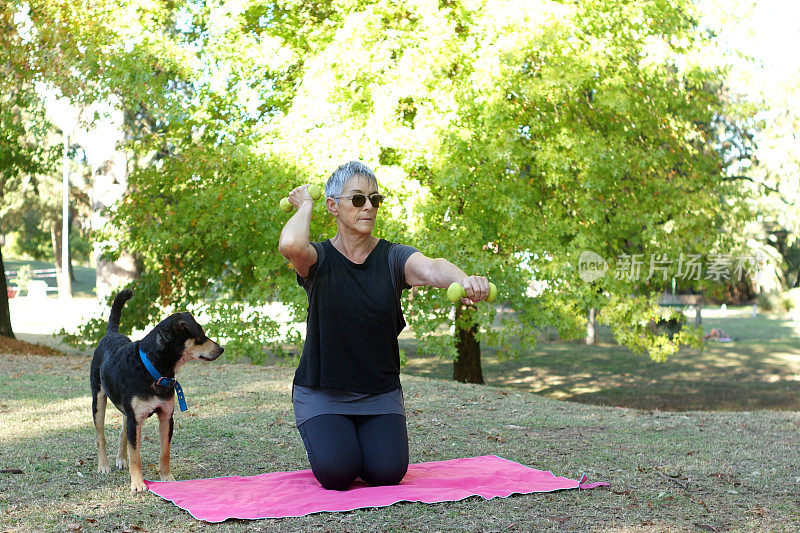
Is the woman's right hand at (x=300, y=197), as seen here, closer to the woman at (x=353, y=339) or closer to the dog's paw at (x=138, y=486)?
the woman at (x=353, y=339)

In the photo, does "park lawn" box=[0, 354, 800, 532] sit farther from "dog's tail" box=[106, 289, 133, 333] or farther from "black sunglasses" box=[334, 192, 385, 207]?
"black sunglasses" box=[334, 192, 385, 207]

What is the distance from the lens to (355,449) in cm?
468

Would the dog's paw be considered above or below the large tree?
below

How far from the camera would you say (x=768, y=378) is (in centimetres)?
1762

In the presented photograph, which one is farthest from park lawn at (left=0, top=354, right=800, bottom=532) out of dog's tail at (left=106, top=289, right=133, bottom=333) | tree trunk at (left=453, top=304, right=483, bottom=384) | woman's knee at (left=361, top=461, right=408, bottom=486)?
tree trunk at (left=453, top=304, right=483, bottom=384)

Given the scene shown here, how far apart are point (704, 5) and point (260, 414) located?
33.3 ft

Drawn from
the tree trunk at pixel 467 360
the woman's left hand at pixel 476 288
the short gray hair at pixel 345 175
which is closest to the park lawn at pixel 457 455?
the woman's left hand at pixel 476 288

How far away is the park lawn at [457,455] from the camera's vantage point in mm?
4180

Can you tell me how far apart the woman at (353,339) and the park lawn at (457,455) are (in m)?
0.48

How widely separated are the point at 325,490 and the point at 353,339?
91cm

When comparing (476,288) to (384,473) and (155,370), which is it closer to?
(384,473)

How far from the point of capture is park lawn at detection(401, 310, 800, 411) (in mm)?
14672

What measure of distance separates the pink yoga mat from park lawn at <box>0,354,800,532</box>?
0.08m

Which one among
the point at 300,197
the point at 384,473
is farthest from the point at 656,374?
the point at 300,197
